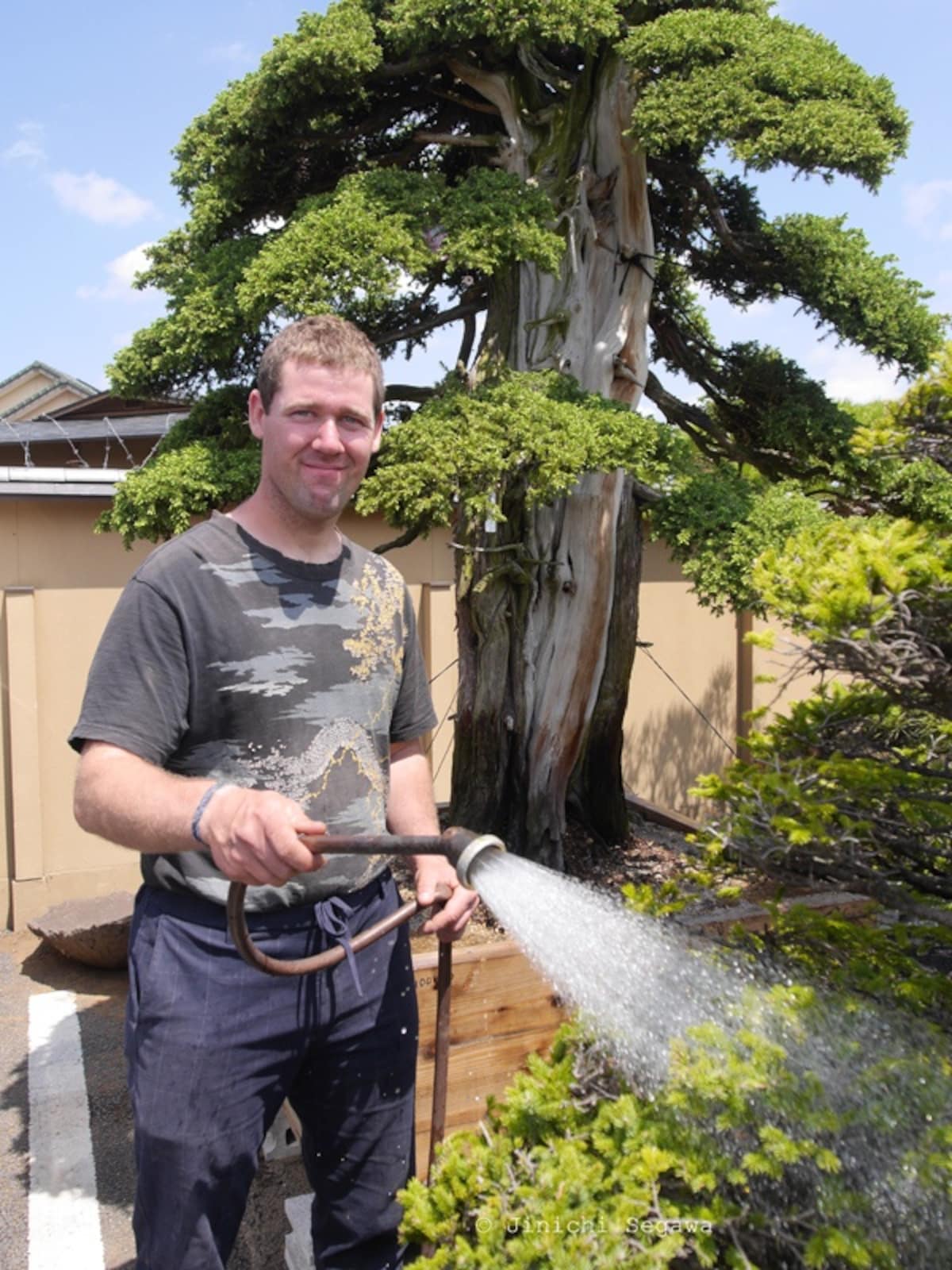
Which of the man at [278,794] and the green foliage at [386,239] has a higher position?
the green foliage at [386,239]

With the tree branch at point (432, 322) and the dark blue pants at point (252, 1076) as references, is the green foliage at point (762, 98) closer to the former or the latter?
the tree branch at point (432, 322)

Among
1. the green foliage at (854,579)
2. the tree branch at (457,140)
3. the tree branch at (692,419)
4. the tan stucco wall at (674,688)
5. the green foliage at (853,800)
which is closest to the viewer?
the green foliage at (854,579)

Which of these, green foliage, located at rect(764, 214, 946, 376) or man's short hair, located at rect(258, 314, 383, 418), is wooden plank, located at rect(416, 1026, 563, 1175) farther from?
green foliage, located at rect(764, 214, 946, 376)

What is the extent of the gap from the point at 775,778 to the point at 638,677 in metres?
5.47

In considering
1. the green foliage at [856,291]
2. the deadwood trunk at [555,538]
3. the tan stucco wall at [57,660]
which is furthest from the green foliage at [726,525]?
the tan stucco wall at [57,660]

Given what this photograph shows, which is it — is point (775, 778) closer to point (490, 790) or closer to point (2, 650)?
point (490, 790)

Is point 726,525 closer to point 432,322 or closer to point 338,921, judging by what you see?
point 432,322

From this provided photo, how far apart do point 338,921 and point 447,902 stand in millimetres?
257

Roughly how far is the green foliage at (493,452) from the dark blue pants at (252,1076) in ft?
5.31

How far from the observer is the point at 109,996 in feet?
16.3

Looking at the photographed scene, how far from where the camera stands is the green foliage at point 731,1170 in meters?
1.46

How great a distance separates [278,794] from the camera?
1.55 metres

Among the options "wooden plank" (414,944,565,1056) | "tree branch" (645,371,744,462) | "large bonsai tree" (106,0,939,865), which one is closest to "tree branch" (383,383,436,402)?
"large bonsai tree" (106,0,939,865)

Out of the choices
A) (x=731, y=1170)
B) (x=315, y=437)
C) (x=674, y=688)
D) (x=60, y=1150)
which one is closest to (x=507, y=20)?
(x=315, y=437)
